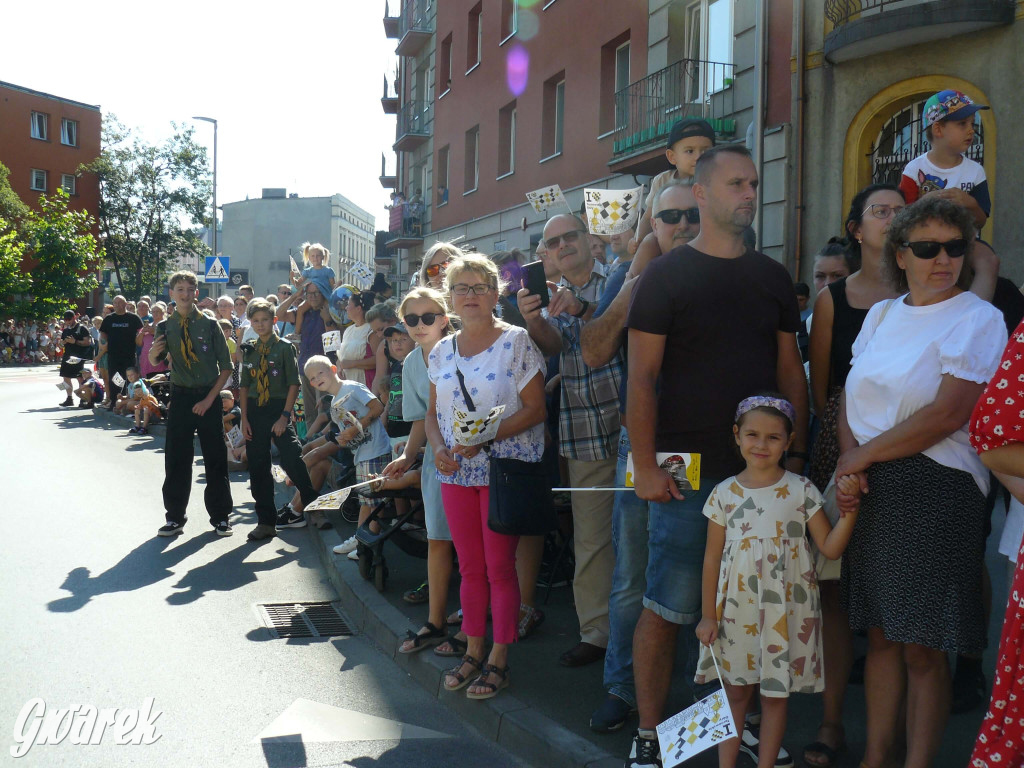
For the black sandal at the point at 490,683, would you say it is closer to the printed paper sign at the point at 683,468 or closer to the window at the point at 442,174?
the printed paper sign at the point at 683,468

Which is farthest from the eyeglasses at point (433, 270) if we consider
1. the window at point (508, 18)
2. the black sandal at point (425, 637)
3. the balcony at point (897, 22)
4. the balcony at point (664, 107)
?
the window at point (508, 18)

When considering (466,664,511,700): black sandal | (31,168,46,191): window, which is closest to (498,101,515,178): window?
(466,664,511,700): black sandal

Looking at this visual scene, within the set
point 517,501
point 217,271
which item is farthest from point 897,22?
point 217,271

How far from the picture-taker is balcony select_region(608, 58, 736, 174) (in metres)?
14.7

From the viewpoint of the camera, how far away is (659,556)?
11.7 feet

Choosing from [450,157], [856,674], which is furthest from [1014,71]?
[450,157]

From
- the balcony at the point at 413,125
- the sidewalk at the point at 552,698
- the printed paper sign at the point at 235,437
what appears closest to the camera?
the sidewalk at the point at 552,698

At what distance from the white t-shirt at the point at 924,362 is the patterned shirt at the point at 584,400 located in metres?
1.55

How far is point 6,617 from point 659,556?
428 centimetres

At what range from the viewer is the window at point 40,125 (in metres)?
56.8

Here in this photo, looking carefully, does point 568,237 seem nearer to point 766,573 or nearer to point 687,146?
point 687,146

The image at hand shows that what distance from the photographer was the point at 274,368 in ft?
27.8
